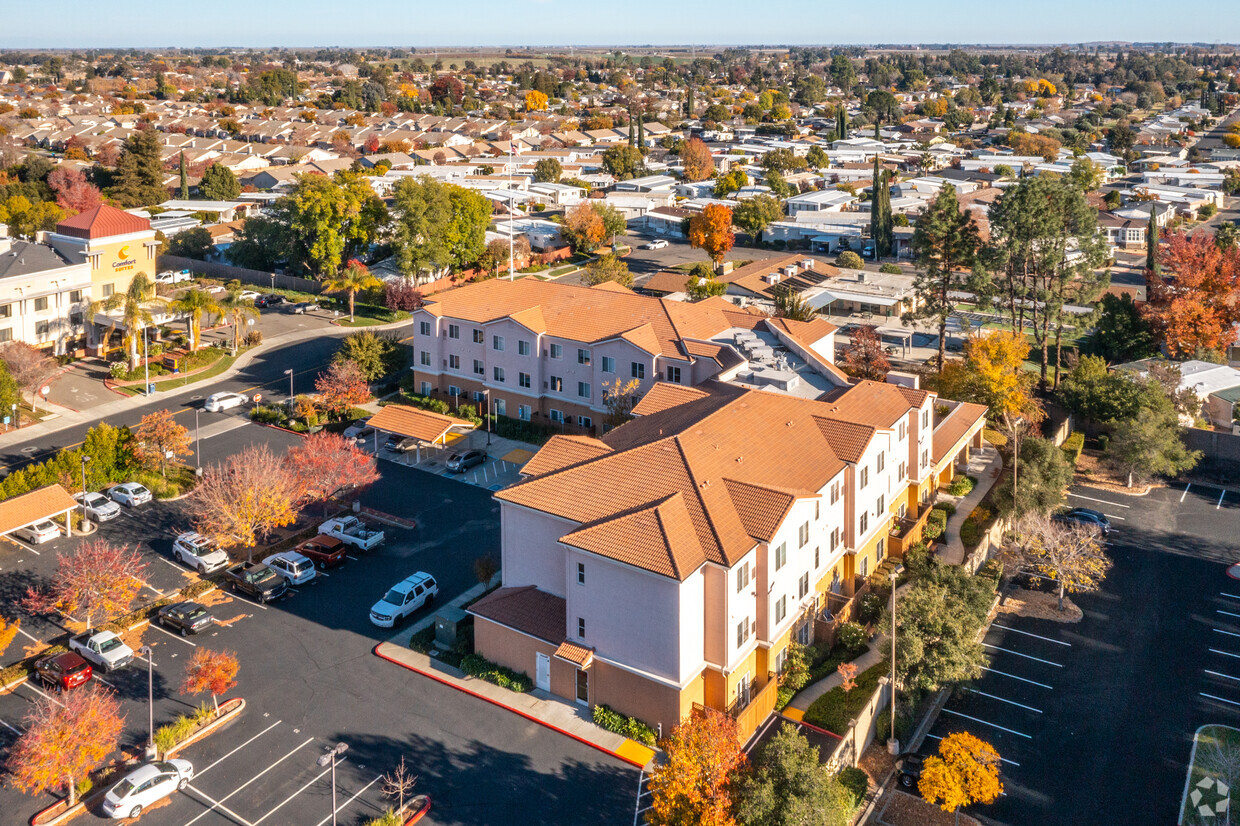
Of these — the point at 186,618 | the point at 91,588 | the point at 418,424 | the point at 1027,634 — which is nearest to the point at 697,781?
the point at 1027,634

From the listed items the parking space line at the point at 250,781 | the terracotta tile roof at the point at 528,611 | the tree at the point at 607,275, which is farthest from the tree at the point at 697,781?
the tree at the point at 607,275

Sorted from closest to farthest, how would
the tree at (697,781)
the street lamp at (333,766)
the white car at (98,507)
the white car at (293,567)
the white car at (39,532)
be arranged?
the tree at (697,781) < the street lamp at (333,766) < the white car at (293,567) < the white car at (39,532) < the white car at (98,507)

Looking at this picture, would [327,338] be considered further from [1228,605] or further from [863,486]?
[1228,605]

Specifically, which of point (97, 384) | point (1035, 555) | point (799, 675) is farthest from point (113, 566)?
point (1035, 555)

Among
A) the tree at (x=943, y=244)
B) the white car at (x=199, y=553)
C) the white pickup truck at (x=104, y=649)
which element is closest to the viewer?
the white pickup truck at (x=104, y=649)

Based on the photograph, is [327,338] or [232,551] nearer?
[232,551]

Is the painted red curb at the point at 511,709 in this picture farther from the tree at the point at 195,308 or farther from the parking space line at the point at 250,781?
the tree at the point at 195,308

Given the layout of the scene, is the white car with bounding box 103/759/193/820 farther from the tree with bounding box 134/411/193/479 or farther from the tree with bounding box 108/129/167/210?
the tree with bounding box 108/129/167/210
